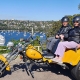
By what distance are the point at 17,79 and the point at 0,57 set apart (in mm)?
835

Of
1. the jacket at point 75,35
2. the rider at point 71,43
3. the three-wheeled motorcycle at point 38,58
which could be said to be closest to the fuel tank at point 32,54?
the three-wheeled motorcycle at point 38,58

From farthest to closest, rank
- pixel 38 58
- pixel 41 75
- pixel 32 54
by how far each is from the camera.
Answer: pixel 41 75, pixel 38 58, pixel 32 54

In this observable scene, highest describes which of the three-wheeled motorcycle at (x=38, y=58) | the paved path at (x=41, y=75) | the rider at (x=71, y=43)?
the rider at (x=71, y=43)

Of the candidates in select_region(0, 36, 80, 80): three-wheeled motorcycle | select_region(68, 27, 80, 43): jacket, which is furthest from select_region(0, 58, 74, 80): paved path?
select_region(68, 27, 80, 43): jacket

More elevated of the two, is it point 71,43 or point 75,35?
point 75,35

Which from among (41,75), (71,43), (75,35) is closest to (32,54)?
(41,75)

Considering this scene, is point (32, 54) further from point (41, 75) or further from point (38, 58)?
point (41, 75)

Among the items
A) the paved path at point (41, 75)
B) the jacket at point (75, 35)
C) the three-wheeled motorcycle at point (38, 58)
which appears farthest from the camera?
the paved path at point (41, 75)

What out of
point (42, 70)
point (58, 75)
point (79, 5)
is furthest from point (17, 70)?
point (79, 5)

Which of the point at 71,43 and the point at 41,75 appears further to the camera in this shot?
the point at 41,75

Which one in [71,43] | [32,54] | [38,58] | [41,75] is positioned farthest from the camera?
[41,75]

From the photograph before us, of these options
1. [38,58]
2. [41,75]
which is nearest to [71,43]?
[38,58]

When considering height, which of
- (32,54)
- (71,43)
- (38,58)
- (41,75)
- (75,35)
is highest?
(75,35)

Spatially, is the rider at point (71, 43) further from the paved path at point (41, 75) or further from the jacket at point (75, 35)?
the paved path at point (41, 75)
